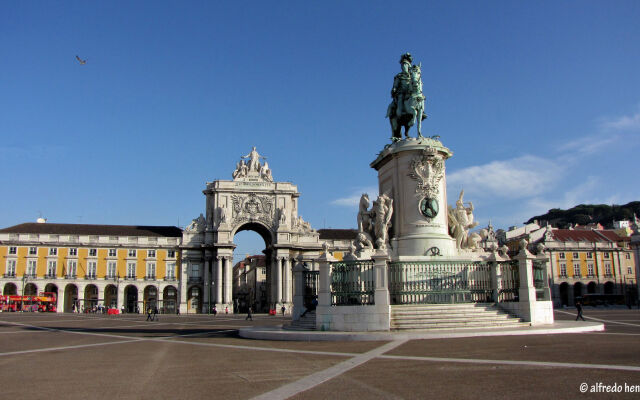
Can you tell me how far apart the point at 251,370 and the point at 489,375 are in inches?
159

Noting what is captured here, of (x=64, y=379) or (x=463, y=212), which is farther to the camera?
(x=463, y=212)

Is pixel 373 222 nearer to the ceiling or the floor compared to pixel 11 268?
nearer to the floor

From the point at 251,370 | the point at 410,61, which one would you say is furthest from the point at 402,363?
the point at 410,61

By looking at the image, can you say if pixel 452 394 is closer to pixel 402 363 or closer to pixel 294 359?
pixel 402 363

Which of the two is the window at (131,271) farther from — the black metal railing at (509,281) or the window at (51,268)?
the black metal railing at (509,281)

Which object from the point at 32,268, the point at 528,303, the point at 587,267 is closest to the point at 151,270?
the point at 32,268

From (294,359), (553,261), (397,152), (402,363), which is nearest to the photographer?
(402,363)

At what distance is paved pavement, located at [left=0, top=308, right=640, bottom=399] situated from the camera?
7.29 metres

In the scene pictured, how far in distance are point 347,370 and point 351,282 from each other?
24.3 feet

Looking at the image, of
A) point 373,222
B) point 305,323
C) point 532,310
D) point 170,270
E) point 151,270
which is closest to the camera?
point 532,310

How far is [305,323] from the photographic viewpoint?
17578 millimetres

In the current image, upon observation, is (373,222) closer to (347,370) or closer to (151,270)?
(347,370)

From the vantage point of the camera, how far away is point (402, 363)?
31.7 ft

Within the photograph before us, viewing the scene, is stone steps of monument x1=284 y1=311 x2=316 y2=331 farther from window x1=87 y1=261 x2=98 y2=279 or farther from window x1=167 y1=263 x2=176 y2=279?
window x1=87 y1=261 x2=98 y2=279
